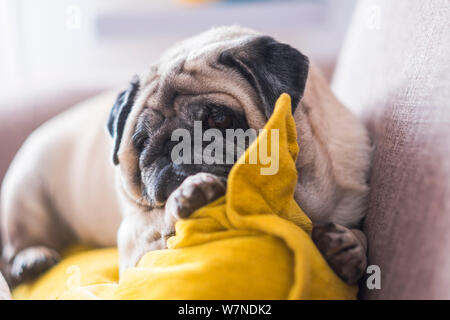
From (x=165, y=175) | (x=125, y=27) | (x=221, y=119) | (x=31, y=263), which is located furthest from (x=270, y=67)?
(x=125, y=27)

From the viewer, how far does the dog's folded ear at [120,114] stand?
47.4 inches

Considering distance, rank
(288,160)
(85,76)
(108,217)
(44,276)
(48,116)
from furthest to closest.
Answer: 1. (85,76)
2. (48,116)
3. (108,217)
4. (44,276)
5. (288,160)

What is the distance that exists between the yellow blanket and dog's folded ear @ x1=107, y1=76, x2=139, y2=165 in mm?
385

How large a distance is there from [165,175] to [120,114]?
10.8 inches

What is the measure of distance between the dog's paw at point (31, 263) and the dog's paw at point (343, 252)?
0.89 meters

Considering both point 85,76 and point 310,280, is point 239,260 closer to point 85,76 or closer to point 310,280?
point 310,280

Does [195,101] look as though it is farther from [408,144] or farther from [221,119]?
[408,144]

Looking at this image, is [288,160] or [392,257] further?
[288,160]

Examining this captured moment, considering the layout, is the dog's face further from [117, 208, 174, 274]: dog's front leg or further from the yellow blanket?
the yellow blanket

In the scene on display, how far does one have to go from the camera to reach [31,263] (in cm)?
139

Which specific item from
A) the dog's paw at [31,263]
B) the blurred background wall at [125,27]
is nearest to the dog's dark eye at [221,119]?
the dog's paw at [31,263]

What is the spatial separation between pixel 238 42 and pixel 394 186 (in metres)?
0.51
